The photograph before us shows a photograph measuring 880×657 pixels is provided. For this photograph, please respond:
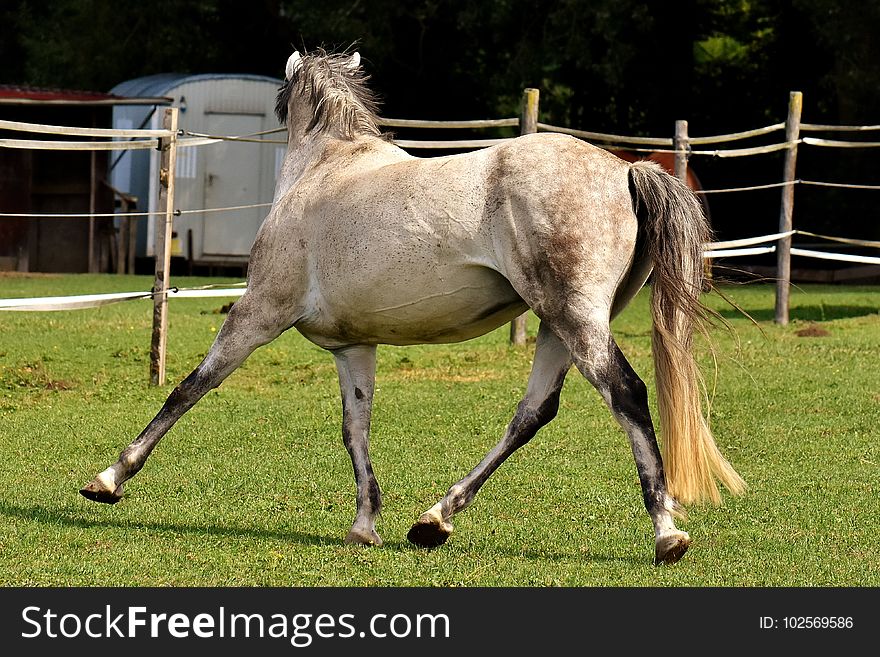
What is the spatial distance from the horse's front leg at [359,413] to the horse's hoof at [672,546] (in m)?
1.22

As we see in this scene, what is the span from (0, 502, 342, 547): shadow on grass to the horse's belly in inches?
33.0

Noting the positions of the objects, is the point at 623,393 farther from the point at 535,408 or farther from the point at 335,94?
the point at 335,94

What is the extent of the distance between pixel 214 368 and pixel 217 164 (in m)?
15.6

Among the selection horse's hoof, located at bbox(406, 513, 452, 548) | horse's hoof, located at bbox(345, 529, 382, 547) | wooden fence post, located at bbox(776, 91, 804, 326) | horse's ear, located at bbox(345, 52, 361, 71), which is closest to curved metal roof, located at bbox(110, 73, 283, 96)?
wooden fence post, located at bbox(776, 91, 804, 326)

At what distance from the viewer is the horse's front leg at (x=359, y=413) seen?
545cm

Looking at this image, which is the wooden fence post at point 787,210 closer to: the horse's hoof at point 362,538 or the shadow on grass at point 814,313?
the shadow on grass at point 814,313

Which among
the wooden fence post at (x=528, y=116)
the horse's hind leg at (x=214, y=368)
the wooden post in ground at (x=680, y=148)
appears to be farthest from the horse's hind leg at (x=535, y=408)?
the wooden post in ground at (x=680, y=148)

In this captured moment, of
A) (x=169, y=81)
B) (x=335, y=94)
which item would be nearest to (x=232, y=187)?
(x=169, y=81)

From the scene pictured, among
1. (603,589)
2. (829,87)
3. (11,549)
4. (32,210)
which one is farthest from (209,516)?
(829,87)

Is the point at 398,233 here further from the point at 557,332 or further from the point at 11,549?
the point at 11,549

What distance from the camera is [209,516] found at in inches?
228

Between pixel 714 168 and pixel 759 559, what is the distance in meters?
19.2

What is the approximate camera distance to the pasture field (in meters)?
4.85

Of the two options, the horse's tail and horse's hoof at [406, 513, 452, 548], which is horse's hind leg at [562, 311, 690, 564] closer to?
the horse's tail
